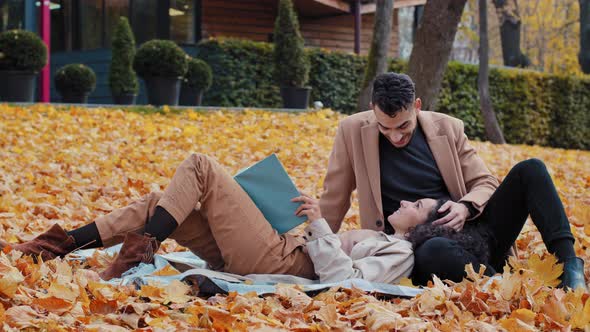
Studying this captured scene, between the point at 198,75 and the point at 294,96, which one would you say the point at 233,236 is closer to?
the point at 198,75

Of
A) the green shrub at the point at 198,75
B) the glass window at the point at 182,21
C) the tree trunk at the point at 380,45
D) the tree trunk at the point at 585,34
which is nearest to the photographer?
the tree trunk at the point at 380,45

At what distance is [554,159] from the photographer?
13.4 m

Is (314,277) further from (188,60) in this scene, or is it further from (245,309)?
(188,60)

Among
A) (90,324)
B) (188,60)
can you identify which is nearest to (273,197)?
(90,324)

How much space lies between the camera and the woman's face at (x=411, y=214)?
4102mm

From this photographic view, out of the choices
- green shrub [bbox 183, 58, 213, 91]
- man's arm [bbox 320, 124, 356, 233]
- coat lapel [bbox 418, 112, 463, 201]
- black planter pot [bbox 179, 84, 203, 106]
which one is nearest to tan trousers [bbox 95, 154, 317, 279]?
man's arm [bbox 320, 124, 356, 233]

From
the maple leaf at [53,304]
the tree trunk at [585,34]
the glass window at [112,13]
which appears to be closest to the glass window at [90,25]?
the glass window at [112,13]

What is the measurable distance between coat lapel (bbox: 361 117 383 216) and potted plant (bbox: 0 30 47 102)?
10067mm

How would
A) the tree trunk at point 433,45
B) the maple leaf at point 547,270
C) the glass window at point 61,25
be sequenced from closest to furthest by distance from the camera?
the maple leaf at point 547,270 → the tree trunk at point 433,45 → the glass window at point 61,25

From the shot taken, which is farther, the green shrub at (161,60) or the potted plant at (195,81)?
the potted plant at (195,81)

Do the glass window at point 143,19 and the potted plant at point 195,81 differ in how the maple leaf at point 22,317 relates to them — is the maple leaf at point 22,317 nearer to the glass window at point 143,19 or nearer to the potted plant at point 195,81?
the potted plant at point 195,81

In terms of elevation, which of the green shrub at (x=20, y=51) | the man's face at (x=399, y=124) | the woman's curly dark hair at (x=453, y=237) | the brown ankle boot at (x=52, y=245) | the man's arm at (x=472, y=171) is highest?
the green shrub at (x=20, y=51)

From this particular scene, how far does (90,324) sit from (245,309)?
62cm

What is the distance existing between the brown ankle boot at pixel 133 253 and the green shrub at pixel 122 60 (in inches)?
460
